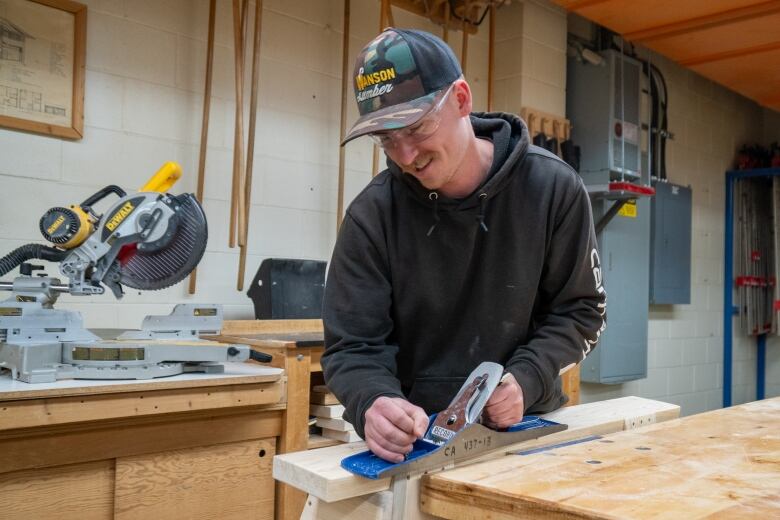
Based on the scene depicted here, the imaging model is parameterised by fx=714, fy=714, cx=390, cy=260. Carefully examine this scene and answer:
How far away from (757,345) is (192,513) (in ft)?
17.6

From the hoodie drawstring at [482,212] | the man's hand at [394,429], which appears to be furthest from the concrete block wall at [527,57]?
the man's hand at [394,429]

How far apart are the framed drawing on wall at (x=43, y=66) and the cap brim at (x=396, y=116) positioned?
1.68 m

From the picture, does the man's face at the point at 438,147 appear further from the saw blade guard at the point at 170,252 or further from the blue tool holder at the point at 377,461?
the saw blade guard at the point at 170,252

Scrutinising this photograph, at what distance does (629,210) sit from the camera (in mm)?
4113

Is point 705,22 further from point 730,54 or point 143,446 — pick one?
point 143,446

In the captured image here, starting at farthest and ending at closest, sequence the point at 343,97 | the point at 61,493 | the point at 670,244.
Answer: the point at 670,244 < the point at 343,97 < the point at 61,493

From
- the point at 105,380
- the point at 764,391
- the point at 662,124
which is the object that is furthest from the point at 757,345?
the point at 105,380

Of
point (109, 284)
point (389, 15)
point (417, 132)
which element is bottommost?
point (109, 284)

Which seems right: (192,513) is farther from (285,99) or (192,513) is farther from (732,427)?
(285,99)

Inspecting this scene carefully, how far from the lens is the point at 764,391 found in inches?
232

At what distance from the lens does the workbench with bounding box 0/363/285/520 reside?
66.9 inches

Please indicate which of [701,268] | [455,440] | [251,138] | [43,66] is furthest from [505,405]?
[701,268]

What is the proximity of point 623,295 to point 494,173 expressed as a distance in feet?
9.87

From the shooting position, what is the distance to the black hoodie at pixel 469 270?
1287 millimetres
